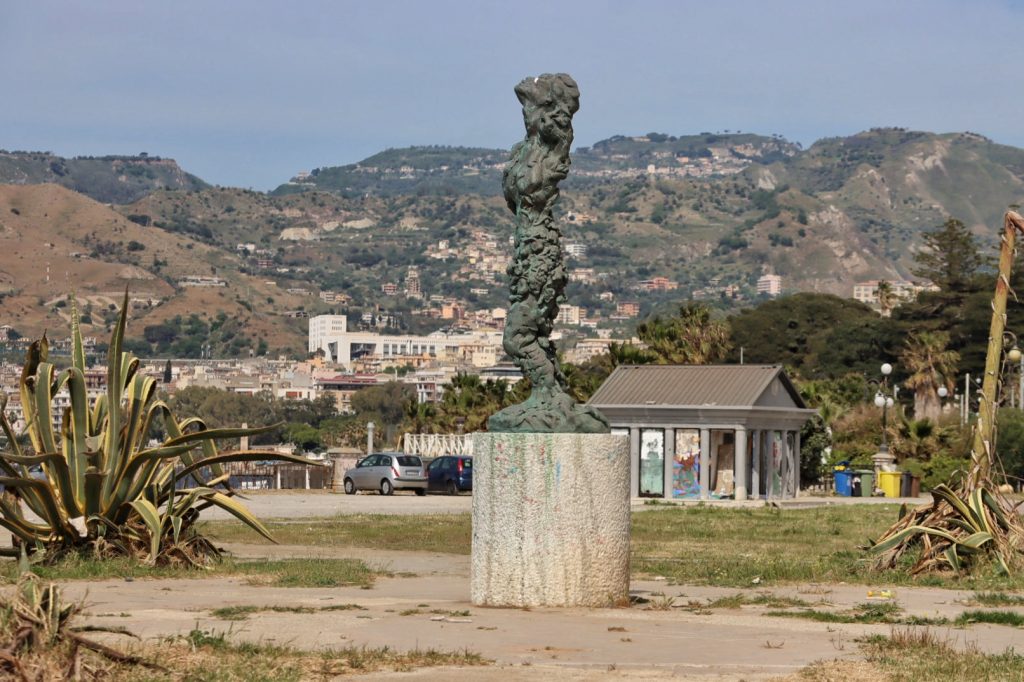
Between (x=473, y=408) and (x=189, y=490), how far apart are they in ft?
215

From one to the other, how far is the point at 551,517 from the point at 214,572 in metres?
4.66

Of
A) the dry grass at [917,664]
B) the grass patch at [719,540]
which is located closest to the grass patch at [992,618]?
the dry grass at [917,664]

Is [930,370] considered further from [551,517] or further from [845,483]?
[551,517]

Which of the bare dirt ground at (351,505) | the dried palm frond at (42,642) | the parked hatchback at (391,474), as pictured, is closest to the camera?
the dried palm frond at (42,642)

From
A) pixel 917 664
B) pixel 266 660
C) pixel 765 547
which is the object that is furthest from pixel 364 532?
pixel 917 664

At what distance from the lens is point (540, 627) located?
39.2ft

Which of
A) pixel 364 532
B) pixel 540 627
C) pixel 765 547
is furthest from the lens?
pixel 364 532

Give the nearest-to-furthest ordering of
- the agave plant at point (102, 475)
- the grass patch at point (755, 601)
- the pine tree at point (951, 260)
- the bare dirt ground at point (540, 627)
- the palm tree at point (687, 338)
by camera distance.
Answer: the bare dirt ground at point (540, 627)
the grass patch at point (755, 601)
the agave plant at point (102, 475)
the palm tree at point (687, 338)
the pine tree at point (951, 260)

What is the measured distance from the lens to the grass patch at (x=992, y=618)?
12.9 m

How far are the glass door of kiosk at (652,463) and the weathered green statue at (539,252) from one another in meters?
31.2

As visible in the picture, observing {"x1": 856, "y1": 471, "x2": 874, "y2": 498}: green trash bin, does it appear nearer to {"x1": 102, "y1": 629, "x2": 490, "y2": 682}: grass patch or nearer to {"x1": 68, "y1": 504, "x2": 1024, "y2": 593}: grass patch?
{"x1": 68, "y1": 504, "x2": 1024, "y2": 593}: grass patch

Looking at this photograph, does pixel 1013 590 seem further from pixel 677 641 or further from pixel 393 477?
pixel 393 477

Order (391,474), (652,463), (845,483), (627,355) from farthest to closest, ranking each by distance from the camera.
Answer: (627,355)
(845,483)
(391,474)
(652,463)

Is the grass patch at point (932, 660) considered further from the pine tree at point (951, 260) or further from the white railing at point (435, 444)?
the pine tree at point (951, 260)
